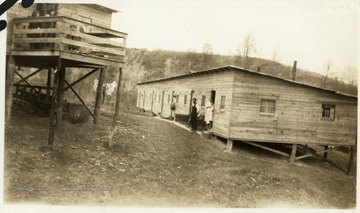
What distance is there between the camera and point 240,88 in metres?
12.8

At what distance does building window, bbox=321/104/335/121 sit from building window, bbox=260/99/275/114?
7.23 feet

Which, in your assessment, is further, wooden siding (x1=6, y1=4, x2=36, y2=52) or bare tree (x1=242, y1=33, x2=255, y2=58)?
bare tree (x1=242, y1=33, x2=255, y2=58)

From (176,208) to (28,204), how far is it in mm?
3652

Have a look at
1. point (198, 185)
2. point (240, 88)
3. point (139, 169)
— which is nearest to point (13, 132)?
point (139, 169)

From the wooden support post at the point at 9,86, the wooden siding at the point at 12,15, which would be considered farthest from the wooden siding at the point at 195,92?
the wooden support post at the point at 9,86

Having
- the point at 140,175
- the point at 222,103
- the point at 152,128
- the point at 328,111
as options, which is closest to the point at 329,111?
the point at 328,111

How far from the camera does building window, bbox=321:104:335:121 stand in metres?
13.4

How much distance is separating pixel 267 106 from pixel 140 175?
6763 millimetres

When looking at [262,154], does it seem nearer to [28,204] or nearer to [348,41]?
[348,41]

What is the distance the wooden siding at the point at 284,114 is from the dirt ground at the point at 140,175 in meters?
2.12

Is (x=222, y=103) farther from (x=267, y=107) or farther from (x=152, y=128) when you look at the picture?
(x=152, y=128)

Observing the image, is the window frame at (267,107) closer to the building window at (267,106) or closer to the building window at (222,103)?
the building window at (267,106)

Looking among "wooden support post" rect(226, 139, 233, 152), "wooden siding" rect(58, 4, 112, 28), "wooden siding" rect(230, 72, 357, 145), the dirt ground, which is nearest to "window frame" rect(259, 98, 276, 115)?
"wooden siding" rect(230, 72, 357, 145)

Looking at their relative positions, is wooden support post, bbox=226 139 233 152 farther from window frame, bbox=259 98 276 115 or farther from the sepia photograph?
window frame, bbox=259 98 276 115
